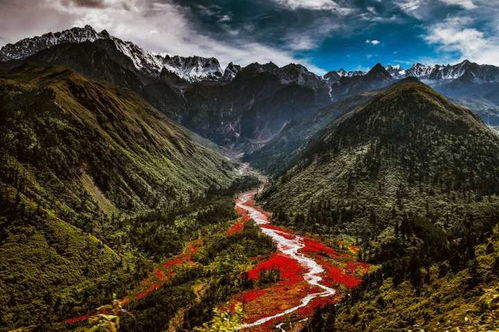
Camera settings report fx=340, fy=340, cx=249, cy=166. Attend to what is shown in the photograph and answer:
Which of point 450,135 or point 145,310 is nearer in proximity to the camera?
point 145,310

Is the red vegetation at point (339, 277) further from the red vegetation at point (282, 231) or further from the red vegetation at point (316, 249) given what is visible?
the red vegetation at point (282, 231)

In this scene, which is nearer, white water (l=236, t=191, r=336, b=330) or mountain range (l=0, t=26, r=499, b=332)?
mountain range (l=0, t=26, r=499, b=332)

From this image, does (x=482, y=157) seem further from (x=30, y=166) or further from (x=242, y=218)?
(x=30, y=166)

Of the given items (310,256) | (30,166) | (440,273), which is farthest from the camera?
(30,166)

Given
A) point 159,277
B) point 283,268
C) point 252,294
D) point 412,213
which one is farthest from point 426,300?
point 412,213

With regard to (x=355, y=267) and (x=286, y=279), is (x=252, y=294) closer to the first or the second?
(x=286, y=279)

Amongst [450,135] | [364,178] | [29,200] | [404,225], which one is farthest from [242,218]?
[450,135]

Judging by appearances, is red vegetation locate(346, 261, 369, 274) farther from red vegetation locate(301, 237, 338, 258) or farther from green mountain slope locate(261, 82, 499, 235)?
green mountain slope locate(261, 82, 499, 235)

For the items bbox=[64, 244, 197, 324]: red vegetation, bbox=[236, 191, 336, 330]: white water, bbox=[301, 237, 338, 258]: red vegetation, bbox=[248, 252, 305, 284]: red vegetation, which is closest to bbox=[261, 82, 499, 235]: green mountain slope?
bbox=[236, 191, 336, 330]: white water
